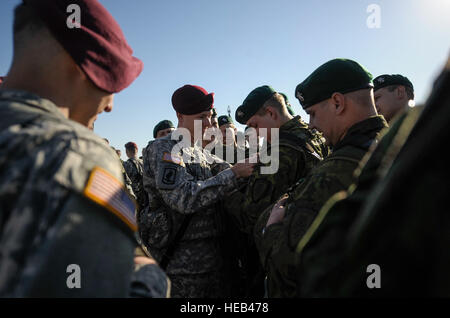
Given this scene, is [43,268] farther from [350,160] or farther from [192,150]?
[192,150]

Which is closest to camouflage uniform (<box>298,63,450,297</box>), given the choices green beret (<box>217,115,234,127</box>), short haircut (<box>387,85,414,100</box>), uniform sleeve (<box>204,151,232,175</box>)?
uniform sleeve (<box>204,151,232,175</box>)

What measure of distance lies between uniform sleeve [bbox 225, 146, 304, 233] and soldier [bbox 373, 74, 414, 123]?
2071 millimetres

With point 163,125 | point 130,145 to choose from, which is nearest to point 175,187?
point 163,125

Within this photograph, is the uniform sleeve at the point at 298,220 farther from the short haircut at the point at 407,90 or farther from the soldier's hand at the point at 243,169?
the short haircut at the point at 407,90

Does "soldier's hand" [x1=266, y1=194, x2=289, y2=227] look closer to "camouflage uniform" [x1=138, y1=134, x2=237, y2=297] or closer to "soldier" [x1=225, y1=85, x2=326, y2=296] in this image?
"soldier" [x1=225, y1=85, x2=326, y2=296]

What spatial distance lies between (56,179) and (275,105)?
2.65 meters

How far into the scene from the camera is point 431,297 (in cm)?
35

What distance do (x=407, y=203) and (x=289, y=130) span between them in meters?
2.55

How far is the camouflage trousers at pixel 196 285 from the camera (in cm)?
287

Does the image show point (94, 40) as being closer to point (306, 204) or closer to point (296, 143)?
point (306, 204)

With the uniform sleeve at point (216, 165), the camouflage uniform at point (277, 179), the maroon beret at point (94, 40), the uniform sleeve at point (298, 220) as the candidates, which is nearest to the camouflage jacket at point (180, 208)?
the camouflage uniform at point (277, 179)

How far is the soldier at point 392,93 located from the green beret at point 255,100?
5.78ft

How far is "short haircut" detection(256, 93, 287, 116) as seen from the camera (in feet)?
10.2

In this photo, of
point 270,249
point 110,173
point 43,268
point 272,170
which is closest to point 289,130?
point 272,170
